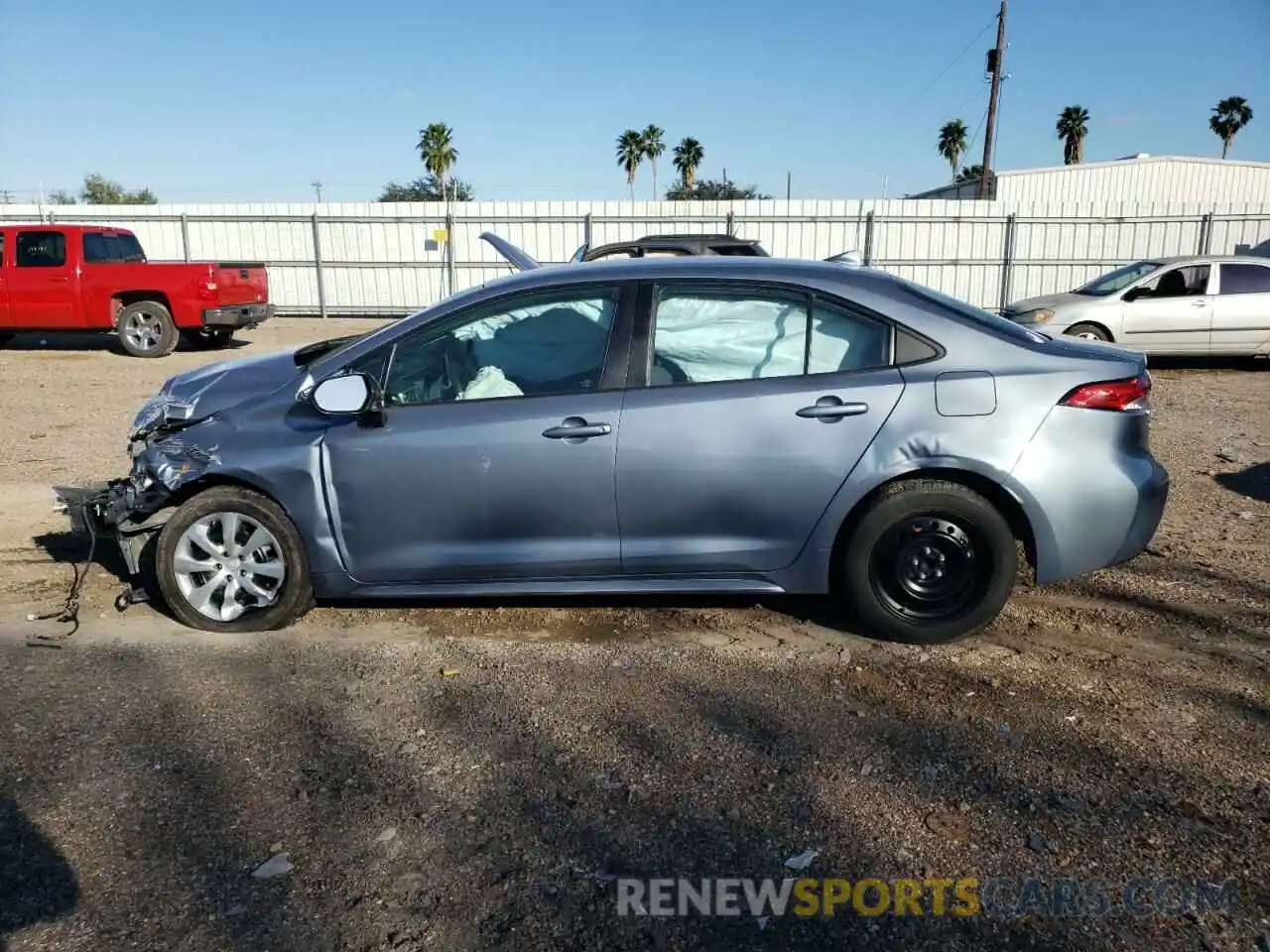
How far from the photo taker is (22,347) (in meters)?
15.8

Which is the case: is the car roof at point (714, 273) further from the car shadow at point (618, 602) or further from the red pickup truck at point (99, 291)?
the red pickup truck at point (99, 291)

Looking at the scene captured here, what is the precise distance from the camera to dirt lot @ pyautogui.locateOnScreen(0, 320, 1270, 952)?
2439 millimetres

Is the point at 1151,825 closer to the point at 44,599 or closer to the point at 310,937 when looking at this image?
the point at 310,937

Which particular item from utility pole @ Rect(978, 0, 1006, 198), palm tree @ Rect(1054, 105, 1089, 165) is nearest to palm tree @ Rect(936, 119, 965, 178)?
palm tree @ Rect(1054, 105, 1089, 165)

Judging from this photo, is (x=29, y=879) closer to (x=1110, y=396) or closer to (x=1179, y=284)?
(x=1110, y=396)

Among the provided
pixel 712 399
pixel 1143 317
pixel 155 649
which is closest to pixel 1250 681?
pixel 712 399

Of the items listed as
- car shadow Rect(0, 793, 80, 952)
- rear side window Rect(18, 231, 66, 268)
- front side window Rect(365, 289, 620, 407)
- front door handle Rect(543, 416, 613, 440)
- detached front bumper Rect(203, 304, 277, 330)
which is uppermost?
rear side window Rect(18, 231, 66, 268)

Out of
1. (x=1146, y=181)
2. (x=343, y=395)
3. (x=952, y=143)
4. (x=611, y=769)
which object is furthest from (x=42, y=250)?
(x=952, y=143)

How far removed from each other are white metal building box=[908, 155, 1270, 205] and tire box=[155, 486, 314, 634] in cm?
3142

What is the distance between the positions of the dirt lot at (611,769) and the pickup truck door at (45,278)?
1093 cm

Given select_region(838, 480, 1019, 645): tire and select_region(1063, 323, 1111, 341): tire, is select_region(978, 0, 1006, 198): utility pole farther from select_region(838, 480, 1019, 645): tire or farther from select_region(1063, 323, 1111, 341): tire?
select_region(838, 480, 1019, 645): tire

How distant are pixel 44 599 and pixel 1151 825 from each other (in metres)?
4.94

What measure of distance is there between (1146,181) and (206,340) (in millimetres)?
31052

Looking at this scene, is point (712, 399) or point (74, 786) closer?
point (74, 786)
